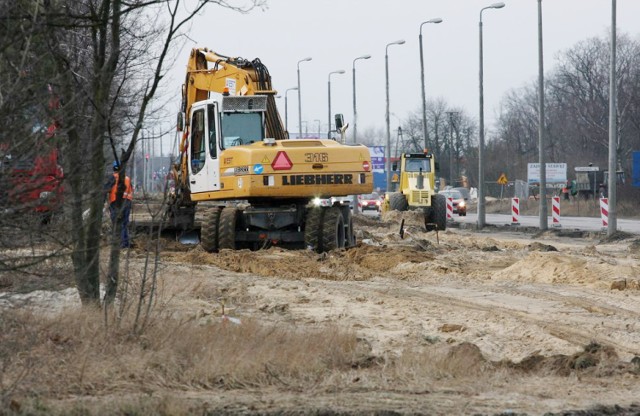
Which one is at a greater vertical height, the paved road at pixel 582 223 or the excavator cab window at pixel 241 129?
the excavator cab window at pixel 241 129

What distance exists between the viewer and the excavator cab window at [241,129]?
24.4 meters

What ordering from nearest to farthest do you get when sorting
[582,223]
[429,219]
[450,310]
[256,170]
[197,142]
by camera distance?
1. [450,310]
2. [256,170]
3. [197,142]
4. [429,219]
5. [582,223]

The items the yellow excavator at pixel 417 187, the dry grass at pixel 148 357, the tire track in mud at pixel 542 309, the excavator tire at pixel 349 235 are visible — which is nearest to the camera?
the dry grass at pixel 148 357

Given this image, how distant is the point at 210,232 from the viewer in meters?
24.1

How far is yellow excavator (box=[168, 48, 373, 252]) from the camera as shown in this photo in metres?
23.2

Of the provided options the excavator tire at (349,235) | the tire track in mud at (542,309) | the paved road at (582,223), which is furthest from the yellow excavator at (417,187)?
the tire track in mud at (542,309)

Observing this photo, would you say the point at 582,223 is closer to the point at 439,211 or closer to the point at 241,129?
the point at 439,211

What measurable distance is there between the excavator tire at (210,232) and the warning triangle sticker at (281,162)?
1967 mm

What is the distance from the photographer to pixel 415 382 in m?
10.2

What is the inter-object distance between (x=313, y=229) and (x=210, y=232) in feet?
6.92

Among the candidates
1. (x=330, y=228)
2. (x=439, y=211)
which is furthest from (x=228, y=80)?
(x=439, y=211)

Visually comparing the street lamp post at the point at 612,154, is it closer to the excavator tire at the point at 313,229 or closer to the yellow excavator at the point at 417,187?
the yellow excavator at the point at 417,187

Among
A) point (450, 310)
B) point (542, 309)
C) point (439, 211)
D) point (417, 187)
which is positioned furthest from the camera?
point (417, 187)

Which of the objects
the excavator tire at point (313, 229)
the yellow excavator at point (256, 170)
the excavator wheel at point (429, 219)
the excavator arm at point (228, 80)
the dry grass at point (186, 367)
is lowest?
the excavator wheel at point (429, 219)
